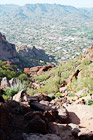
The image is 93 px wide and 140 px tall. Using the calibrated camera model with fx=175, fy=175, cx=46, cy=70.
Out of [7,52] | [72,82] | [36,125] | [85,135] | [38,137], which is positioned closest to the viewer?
[38,137]

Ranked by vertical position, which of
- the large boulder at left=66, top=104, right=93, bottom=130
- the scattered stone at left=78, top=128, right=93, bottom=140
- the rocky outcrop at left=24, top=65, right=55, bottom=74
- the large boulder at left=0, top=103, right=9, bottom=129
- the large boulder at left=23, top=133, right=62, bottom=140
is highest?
the large boulder at left=0, top=103, right=9, bottom=129

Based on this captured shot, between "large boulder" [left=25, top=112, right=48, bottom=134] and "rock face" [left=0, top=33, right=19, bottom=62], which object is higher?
"large boulder" [left=25, top=112, right=48, bottom=134]

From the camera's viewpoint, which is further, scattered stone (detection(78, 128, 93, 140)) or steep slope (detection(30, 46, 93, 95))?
steep slope (detection(30, 46, 93, 95))

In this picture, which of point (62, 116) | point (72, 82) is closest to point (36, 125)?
point (62, 116)

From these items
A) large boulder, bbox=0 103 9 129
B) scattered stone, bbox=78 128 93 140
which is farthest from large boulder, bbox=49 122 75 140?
large boulder, bbox=0 103 9 129

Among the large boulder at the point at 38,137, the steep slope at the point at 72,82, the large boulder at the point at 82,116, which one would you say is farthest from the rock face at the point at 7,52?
the large boulder at the point at 38,137

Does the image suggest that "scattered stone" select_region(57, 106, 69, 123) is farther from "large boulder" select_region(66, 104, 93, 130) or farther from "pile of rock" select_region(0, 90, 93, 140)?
"large boulder" select_region(66, 104, 93, 130)

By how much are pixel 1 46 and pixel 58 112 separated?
2812 inches

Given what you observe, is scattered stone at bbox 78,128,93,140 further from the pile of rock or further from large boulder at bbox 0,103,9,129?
large boulder at bbox 0,103,9,129

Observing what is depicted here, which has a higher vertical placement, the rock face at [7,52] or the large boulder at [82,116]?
the large boulder at [82,116]

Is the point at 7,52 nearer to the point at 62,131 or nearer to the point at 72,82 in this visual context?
the point at 72,82

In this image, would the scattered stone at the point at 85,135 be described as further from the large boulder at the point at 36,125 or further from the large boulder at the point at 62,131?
the large boulder at the point at 36,125

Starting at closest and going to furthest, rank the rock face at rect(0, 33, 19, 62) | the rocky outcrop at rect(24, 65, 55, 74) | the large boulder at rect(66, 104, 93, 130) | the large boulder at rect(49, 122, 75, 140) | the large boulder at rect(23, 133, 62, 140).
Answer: the large boulder at rect(23, 133, 62, 140) < the large boulder at rect(49, 122, 75, 140) < the large boulder at rect(66, 104, 93, 130) < the rocky outcrop at rect(24, 65, 55, 74) < the rock face at rect(0, 33, 19, 62)

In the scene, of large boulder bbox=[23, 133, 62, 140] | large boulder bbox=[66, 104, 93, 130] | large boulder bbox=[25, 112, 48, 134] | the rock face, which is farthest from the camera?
Answer: the rock face
